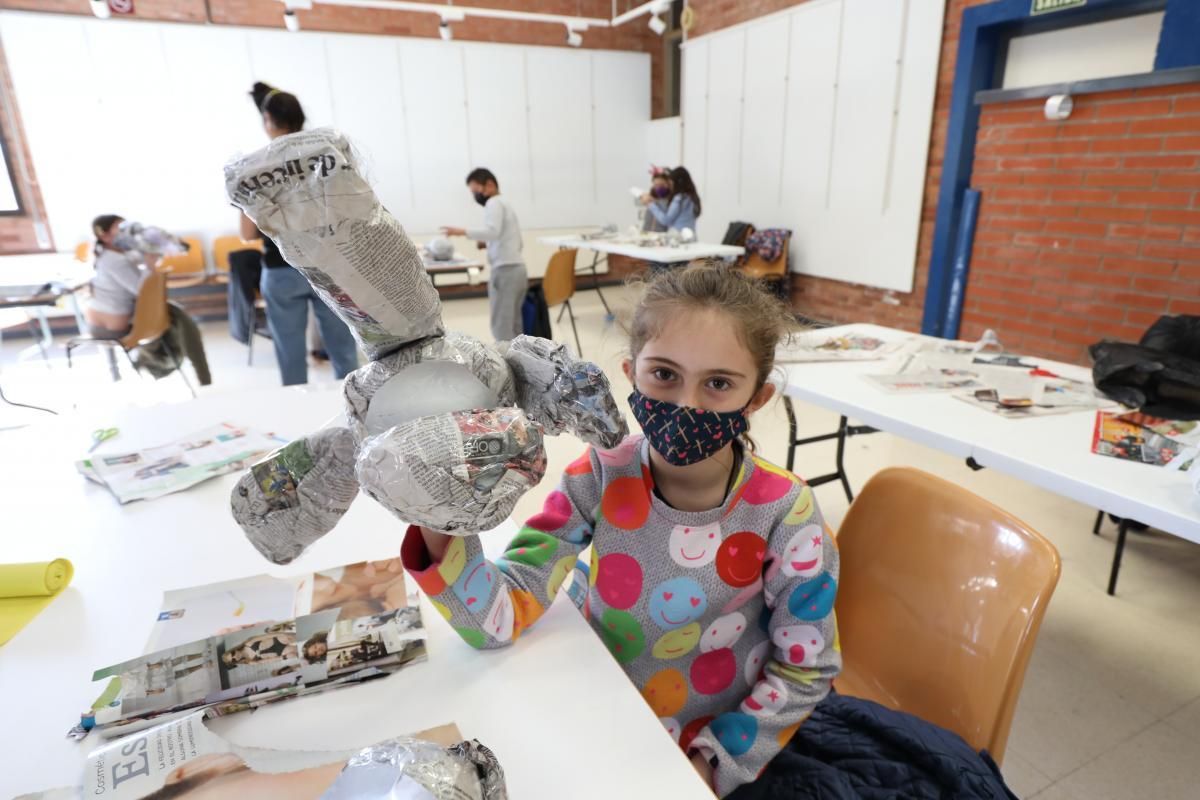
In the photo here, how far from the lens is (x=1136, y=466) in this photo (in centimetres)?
131

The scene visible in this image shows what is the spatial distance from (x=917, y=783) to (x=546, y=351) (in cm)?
69

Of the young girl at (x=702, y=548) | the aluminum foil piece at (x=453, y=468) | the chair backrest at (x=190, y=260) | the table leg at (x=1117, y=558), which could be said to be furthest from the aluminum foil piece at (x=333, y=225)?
the chair backrest at (x=190, y=260)

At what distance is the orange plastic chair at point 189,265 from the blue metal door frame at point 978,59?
18.9 ft

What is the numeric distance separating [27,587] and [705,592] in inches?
36.7

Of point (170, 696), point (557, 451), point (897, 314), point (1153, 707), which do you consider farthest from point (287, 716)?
point (897, 314)

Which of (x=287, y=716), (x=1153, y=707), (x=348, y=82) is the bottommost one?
(x=1153, y=707)

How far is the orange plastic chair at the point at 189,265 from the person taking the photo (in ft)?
18.6

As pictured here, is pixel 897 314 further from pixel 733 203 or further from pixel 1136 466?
pixel 1136 466

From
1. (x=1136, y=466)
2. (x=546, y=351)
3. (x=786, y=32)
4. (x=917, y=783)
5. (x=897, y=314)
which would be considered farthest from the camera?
(x=786, y=32)

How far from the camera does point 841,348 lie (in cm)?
221

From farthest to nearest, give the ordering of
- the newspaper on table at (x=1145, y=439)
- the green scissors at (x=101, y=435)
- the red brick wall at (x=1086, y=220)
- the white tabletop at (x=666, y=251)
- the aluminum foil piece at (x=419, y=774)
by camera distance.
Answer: the white tabletop at (x=666, y=251)
the red brick wall at (x=1086, y=220)
the green scissors at (x=101, y=435)
the newspaper on table at (x=1145, y=439)
the aluminum foil piece at (x=419, y=774)

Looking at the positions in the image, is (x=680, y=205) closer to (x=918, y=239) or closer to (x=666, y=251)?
(x=666, y=251)

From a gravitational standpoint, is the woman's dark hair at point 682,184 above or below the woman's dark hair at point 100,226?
above

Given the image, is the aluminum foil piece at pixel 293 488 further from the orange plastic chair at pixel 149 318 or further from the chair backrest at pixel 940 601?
the orange plastic chair at pixel 149 318
